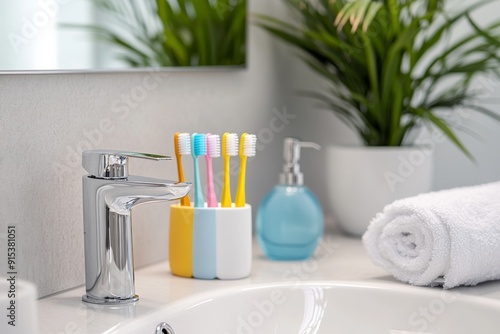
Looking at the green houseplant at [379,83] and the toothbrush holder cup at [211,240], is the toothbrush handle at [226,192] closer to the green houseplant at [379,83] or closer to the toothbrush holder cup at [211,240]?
the toothbrush holder cup at [211,240]

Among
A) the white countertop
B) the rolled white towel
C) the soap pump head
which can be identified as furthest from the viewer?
the soap pump head

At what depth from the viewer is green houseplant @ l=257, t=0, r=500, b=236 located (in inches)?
51.9

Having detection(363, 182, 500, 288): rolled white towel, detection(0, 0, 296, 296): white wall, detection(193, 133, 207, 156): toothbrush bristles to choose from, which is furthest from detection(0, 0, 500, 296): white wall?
detection(363, 182, 500, 288): rolled white towel

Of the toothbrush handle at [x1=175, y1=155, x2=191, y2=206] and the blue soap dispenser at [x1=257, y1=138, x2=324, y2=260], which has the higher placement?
the toothbrush handle at [x1=175, y1=155, x2=191, y2=206]

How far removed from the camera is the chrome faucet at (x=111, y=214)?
93 centimetres

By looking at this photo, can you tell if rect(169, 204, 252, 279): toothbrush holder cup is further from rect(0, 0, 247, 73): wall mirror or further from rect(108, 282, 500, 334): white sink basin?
rect(0, 0, 247, 73): wall mirror

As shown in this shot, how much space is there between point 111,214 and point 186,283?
0.18 m

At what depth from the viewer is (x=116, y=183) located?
36.5 inches

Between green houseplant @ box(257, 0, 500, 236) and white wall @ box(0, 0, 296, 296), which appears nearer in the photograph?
white wall @ box(0, 0, 296, 296)

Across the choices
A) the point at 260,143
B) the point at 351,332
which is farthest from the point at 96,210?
the point at 260,143

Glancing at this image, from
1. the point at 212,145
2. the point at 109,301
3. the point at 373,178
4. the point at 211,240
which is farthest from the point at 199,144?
the point at 373,178

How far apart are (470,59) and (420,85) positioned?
0.67 ft

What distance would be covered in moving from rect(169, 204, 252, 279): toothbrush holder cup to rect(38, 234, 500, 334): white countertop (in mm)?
16

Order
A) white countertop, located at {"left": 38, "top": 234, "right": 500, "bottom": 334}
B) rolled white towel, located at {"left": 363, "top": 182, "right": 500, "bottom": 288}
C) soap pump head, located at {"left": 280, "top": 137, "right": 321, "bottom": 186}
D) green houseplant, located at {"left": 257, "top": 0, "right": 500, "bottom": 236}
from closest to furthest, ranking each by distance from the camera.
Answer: white countertop, located at {"left": 38, "top": 234, "right": 500, "bottom": 334} → rolled white towel, located at {"left": 363, "top": 182, "right": 500, "bottom": 288} → soap pump head, located at {"left": 280, "top": 137, "right": 321, "bottom": 186} → green houseplant, located at {"left": 257, "top": 0, "right": 500, "bottom": 236}
